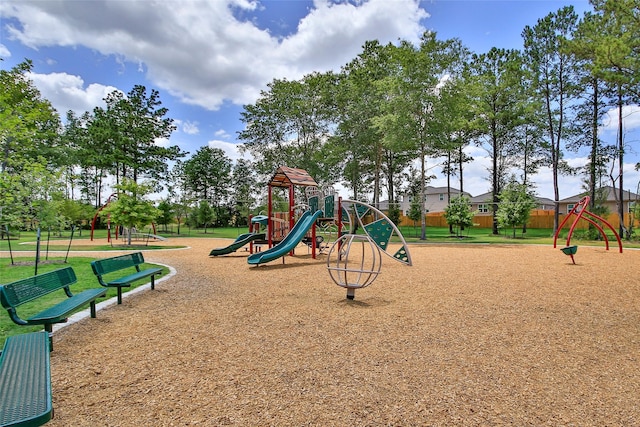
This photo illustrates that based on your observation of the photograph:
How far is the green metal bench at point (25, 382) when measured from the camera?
183 centimetres

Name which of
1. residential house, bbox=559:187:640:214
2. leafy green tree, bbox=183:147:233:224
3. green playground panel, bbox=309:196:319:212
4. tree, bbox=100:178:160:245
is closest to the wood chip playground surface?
green playground panel, bbox=309:196:319:212

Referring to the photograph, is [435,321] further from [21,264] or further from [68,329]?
[21,264]

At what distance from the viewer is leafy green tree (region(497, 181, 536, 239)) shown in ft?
69.0

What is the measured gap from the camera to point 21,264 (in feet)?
31.7

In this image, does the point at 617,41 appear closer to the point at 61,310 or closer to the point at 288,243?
the point at 288,243

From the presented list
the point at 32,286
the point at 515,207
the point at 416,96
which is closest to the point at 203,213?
the point at 416,96

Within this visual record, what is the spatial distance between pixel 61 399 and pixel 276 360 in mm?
1769

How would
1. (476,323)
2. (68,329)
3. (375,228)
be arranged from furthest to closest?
(375,228), (476,323), (68,329)

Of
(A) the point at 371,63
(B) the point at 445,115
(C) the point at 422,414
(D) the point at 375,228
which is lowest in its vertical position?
(C) the point at 422,414

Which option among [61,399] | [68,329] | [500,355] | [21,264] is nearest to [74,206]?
[21,264]

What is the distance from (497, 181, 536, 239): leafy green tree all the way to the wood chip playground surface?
16.0 m

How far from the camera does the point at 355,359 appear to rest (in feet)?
11.3

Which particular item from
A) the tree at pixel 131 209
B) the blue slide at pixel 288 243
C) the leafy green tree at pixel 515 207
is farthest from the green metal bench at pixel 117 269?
the leafy green tree at pixel 515 207

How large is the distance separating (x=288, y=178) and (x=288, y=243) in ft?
9.71
